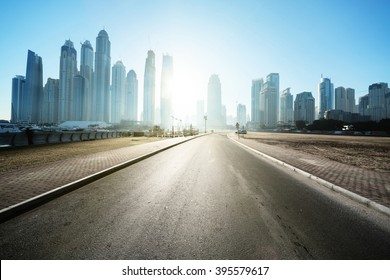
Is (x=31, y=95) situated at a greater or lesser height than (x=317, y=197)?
greater

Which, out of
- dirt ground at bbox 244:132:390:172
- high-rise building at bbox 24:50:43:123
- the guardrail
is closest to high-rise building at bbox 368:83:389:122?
dirt ground at bbox 244:132:390:172

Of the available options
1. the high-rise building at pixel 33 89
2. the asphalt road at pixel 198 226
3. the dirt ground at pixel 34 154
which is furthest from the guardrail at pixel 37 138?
the high-rise building at pixel 33 89

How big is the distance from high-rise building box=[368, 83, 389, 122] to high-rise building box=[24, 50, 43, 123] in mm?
303334

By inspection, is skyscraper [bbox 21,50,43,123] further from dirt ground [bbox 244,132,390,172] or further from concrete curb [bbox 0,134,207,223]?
concrete curb [bbox 0,134,207,223]

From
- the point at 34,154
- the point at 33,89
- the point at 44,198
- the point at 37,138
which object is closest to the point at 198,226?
the point at 44,198

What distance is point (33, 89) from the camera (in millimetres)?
194375

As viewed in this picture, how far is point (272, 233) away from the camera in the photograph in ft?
10.8

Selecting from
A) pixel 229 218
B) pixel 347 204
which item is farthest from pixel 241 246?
pixel 347 204

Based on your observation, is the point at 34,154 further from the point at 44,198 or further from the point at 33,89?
the point at 33,89

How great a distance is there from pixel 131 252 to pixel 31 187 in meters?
4.33

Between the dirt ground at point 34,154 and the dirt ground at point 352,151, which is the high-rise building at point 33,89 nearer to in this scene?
the dirt ground at point 34,154

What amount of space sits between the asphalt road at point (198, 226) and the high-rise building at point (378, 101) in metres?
211
